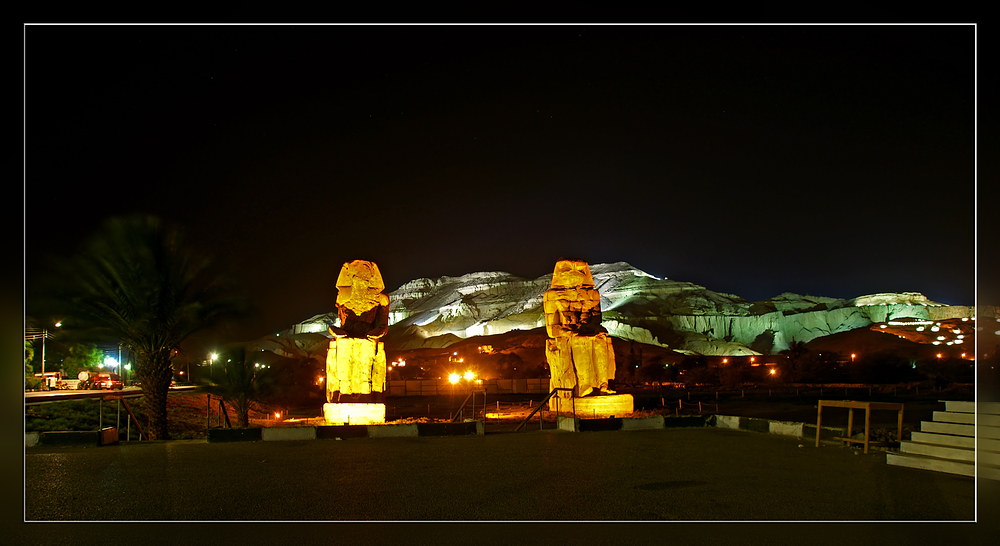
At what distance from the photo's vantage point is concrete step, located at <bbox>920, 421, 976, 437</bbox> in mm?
8742

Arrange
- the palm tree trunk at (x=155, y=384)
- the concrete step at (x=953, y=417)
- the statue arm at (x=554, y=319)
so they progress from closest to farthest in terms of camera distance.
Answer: the concrete step at (x=953, y=417)
the palm tree trunk at (x=155, y=384)
the statue arm at (x=554, y=319)

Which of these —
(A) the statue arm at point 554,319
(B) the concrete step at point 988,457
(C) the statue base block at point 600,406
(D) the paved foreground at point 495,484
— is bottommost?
(C) the statue base block at point 600,406

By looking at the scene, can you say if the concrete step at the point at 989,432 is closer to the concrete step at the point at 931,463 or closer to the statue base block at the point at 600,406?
the concrete step at the point at 931,463

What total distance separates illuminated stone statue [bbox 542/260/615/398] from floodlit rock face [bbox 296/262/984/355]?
121367 mm

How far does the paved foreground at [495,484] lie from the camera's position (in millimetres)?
7039

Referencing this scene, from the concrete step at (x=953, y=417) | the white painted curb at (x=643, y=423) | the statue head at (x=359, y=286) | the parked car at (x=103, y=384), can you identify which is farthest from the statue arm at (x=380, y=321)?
the parked car at (x=103, y=384)

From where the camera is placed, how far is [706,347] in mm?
140000

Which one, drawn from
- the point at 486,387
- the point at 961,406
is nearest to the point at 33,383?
the point at 486,387

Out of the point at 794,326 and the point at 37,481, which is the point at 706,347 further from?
the point at 37,481

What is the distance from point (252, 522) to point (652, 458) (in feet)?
19.3

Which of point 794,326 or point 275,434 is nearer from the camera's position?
point 275,434


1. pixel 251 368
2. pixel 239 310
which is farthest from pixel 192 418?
pixel 239 310

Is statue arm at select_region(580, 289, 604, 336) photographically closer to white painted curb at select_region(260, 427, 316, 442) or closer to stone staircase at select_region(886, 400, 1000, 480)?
white painted curb at select_region(260, 427, 316, 442)

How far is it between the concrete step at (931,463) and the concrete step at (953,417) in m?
0.52
